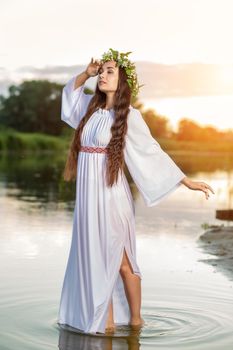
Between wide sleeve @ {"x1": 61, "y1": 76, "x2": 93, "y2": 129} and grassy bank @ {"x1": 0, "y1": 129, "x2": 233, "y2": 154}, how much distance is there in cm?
6409

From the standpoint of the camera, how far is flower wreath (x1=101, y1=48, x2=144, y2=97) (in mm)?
7827

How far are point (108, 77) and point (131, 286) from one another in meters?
1.69

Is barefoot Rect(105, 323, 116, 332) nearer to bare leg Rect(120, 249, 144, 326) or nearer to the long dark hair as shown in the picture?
bare leg Rect(120, 249, 144, 326)

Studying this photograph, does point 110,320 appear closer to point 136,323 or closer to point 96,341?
point 136,323

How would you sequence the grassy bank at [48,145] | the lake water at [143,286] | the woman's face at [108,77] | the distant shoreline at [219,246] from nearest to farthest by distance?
the lake water at [143,286] < the woman's face at [108,77] < the distant shoreline at [219,246] < the grassy bank at [48,145]

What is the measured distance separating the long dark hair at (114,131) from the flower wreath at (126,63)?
0.13 feet

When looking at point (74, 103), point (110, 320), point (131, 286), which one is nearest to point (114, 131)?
point (74, 103)

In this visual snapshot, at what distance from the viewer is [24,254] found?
11.7 m

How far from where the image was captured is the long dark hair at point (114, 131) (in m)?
7.65

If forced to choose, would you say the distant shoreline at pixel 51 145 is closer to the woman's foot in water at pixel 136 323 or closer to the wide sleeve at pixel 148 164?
the woman's foot in water at pixel 136 323

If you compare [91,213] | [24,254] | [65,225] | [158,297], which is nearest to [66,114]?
[91,213]

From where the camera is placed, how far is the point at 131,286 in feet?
25.7

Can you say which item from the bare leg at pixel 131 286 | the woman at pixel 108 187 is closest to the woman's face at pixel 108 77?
the woman at pixel 108 187

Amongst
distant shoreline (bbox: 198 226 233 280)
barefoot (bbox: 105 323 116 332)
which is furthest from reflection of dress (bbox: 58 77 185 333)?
distant shoreline (bbox: 198 226 233 280)
